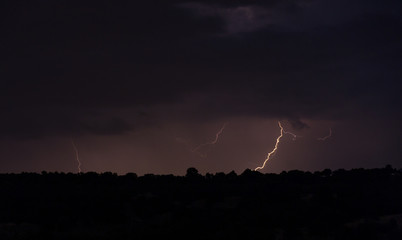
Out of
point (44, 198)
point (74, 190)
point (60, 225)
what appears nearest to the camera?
point (60, 225)

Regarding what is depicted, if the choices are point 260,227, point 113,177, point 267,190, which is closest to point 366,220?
point 260,227

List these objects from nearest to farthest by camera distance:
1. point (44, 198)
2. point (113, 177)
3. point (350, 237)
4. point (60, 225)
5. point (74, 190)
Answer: point (350, 237)
point (60, 225)
point (44, 198)
point (74, 190)
point (113, 177)

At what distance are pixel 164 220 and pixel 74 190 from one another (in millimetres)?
15586

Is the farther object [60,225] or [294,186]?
[294,186]

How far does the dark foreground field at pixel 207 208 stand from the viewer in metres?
50.5

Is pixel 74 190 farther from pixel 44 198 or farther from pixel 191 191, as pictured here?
pixel 191 191

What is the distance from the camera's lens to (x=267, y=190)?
6569 centimetres

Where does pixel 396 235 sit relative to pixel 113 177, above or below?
below

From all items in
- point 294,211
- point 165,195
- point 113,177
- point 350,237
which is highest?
point 113,177

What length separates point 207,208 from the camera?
197 ft

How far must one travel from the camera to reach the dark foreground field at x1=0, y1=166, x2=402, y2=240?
50.5 m

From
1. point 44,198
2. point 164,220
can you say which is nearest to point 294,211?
point 164,220

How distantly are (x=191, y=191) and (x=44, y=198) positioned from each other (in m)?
12.2

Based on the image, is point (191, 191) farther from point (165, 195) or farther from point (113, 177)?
point (113, 177)
